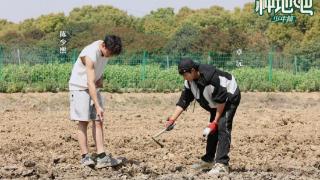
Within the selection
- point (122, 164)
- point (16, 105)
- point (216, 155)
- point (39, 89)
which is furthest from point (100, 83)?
point (39, 89)

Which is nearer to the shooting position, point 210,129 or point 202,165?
point 210,129

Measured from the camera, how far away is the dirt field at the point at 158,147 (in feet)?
23.1

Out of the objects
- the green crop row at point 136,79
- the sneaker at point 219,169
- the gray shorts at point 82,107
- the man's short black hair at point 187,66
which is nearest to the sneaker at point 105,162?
the gray shorts at point 82,107

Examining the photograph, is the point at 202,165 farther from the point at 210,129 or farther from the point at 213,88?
the point at 213,88

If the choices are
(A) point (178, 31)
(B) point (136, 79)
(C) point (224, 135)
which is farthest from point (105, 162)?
(A) point (178, 31)

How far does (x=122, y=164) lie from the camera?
24.1 feet

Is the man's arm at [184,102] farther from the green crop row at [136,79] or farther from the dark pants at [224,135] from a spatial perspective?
the green crop row at [136,79]

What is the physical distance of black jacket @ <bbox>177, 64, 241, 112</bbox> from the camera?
6836 mm

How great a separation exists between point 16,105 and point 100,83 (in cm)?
1113

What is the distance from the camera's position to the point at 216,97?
6.83 metres

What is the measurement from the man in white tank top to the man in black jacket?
29.9 inches

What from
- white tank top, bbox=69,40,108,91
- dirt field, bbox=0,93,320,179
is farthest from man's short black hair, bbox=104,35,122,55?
dirt field, bbox=0,93,320,179

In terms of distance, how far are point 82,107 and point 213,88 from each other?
140cm

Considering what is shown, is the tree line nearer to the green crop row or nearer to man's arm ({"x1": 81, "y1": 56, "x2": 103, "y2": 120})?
the green crop row
